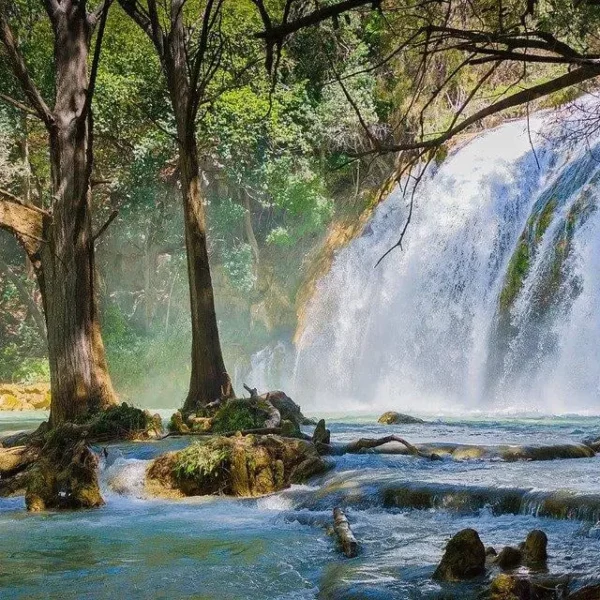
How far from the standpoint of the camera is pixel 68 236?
1289 cm

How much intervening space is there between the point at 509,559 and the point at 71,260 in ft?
29.3

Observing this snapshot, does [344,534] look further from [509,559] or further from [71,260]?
[71,260]

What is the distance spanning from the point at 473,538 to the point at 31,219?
919cm

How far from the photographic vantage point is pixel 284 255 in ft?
95.0

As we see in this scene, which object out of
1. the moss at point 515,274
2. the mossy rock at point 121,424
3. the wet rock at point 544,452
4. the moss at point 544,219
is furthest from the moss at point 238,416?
the moss at point 544,219

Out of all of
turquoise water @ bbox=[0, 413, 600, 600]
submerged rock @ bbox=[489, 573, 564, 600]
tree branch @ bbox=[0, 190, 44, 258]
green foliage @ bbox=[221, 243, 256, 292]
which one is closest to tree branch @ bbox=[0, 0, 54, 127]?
tree branch @ bbox=[0, 190, 44, 258]

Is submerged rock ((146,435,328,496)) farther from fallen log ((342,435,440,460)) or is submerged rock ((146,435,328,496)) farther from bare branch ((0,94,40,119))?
bare branch ((0,94,40,119))

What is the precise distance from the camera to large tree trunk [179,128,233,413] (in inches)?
535

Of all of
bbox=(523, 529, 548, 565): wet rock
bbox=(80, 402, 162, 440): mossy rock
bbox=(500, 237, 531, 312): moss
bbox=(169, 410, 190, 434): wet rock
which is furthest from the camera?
bbox=(500, 237, 531, 312): moss

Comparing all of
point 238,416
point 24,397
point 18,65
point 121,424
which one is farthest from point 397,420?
point 24,397

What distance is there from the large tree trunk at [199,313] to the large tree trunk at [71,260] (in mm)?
1296

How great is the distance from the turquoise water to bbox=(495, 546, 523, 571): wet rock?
20 centimetres

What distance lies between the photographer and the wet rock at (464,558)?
16.7ft

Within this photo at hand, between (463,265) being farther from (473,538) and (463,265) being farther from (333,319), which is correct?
(473,538)
